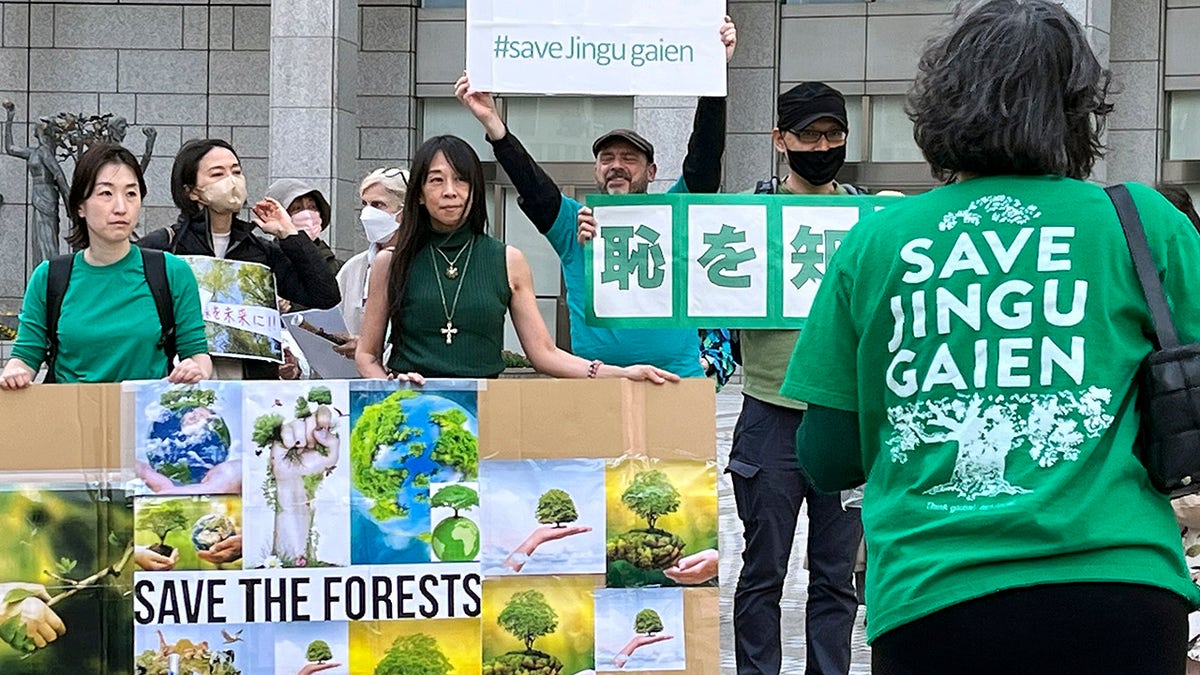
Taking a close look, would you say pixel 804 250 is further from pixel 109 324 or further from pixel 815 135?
pixel 109 324

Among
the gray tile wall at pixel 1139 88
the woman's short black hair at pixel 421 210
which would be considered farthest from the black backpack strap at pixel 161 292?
the gray tile wall at pixel 1139 88

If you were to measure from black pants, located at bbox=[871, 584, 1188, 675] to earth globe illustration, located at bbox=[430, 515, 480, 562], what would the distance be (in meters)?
2.93

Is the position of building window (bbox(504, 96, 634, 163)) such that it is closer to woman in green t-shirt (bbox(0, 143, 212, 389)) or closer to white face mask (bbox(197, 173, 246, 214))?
white face mask (bbox(197, 173, 246, 214))

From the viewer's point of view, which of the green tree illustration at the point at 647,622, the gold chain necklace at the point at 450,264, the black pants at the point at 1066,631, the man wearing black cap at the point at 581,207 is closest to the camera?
the black pants at the point at 1066,631

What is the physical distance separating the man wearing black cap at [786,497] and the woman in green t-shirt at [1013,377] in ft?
11.0

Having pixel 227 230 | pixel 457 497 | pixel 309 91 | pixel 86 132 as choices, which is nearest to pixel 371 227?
pixel 227 230

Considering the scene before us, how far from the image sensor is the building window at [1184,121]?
23406 mm

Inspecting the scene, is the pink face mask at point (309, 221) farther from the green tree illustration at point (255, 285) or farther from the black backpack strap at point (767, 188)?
the black backpack strap at point (767, 188)

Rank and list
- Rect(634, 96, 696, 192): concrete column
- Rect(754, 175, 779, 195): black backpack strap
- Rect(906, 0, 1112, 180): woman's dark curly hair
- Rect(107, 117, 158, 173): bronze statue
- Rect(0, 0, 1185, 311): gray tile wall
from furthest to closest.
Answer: Rect(0, 0, 1185, 311): gray tile wall < Rect(107, 117, 158, 173): bronze statue < Rect(634, 96, 696, 192): concrete column < Rect(754, 175, 779, 195): black backpack strap < Rect(906, 0, 1112, 180): woman's dark curly hair

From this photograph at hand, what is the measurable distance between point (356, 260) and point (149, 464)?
2681mm

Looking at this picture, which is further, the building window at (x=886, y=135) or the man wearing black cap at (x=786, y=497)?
the building window at (x=886, y=135)

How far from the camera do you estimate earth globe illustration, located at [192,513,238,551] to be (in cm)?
550

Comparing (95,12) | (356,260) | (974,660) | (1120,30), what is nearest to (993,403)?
(974,660)

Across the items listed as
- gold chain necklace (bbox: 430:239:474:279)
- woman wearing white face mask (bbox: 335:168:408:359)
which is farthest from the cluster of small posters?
woman wearing white face mask (bbox: 335:168:408:359)
